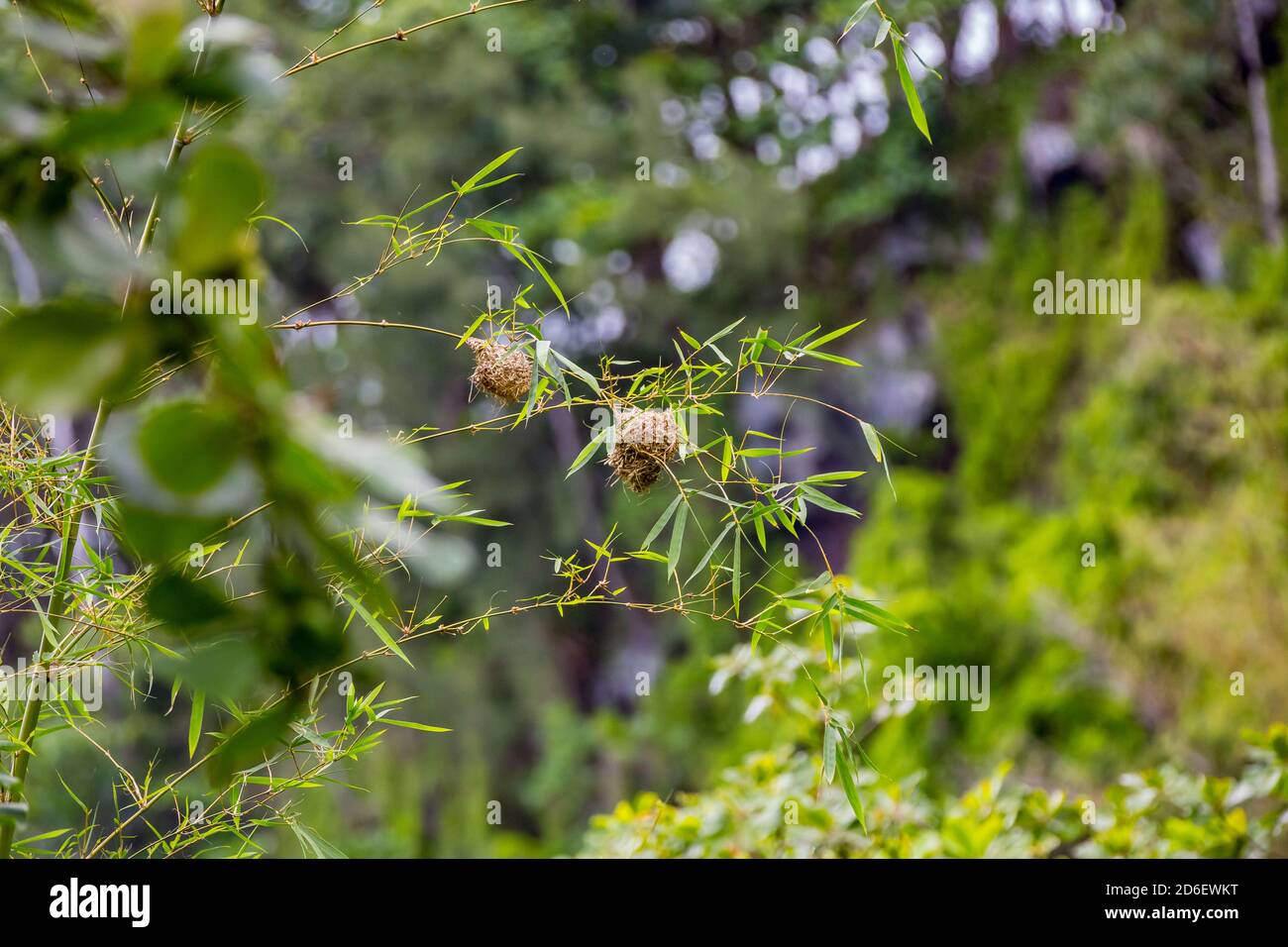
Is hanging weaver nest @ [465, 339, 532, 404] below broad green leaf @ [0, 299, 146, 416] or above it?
above

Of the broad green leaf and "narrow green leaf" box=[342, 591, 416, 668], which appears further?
"narrow green leaf" box=[342, 591, 416, 668]

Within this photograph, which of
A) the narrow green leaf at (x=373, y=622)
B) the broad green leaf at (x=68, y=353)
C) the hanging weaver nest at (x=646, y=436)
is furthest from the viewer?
the hanging weaver nest at (x=646, y=436)

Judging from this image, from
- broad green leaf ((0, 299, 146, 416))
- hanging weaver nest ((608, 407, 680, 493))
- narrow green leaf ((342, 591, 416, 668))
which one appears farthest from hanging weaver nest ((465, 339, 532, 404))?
broad green leaf ((0, 299, 146, 416))

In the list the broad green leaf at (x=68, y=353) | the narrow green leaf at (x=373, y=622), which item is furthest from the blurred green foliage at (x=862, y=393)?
the broad green leaf at (x=68, y=353)

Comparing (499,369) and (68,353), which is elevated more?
(499,369)

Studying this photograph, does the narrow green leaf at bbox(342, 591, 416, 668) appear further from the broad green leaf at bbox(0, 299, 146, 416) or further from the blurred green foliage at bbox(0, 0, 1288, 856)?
the blurred green foliage at bbox(0, 0, 1288, 856)

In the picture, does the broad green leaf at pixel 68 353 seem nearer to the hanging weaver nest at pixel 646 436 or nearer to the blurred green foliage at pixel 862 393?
the hanging weaver nest at pixel 646 436

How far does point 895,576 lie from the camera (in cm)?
469

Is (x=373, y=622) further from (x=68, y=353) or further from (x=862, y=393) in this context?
(x=862, y=393)

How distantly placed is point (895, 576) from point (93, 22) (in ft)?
15.1

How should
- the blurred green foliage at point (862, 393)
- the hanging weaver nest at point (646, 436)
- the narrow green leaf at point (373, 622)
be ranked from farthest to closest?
the blurred green foliage at point (862, 393) → the hanging weaver nest at point (646, 436) → the narrow green leaf at point (373, 622)

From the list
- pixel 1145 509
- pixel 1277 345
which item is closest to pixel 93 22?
pixel 1277 345

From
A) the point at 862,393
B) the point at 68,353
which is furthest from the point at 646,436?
the point at 862,393

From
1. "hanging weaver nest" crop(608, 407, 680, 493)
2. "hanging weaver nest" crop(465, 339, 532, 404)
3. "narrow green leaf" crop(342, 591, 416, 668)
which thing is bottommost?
"narrow green leaf" crop(342, 591, 416, 668)
